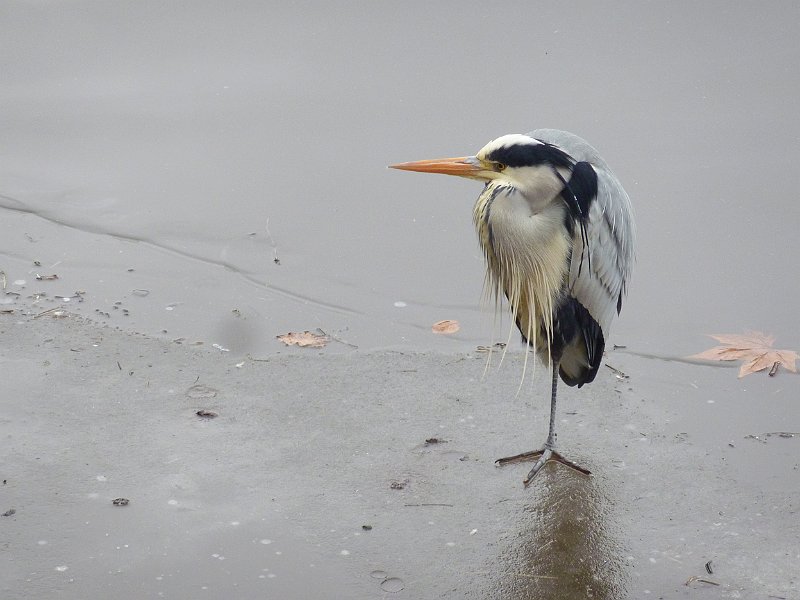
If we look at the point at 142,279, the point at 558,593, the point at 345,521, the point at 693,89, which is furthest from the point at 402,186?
the point at 558,593

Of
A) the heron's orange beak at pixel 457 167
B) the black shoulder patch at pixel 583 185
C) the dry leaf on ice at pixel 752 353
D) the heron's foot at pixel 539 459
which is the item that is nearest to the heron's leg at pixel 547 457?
the heron's foot at pixel 539 459

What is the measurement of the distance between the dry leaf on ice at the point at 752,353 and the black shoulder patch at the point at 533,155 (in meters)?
1.69

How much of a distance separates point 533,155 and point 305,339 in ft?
5.69

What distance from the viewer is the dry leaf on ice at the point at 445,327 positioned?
5.45 m

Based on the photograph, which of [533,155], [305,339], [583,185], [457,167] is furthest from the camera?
[305,339]

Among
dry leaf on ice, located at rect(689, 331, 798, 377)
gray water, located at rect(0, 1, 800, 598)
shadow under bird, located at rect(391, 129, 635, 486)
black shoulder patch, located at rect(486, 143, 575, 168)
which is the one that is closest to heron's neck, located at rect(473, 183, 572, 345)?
shadow under bird, located at rect(391, 129, 635, 486)

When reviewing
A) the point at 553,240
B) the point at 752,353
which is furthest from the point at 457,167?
the point at 752,353

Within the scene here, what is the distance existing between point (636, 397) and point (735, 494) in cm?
78

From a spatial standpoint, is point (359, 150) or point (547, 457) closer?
point (547, 457)

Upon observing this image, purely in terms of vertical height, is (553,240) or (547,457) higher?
(553,240)

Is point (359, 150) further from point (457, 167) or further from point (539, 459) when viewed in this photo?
point (539, 459)

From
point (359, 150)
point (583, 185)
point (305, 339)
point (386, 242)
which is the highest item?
point (583, 185)

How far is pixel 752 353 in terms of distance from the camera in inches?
208

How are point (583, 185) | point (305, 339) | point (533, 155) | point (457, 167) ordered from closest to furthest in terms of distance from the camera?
point (533, 155) < point (583, 185) < point (457, 167) < point (305, 339)
